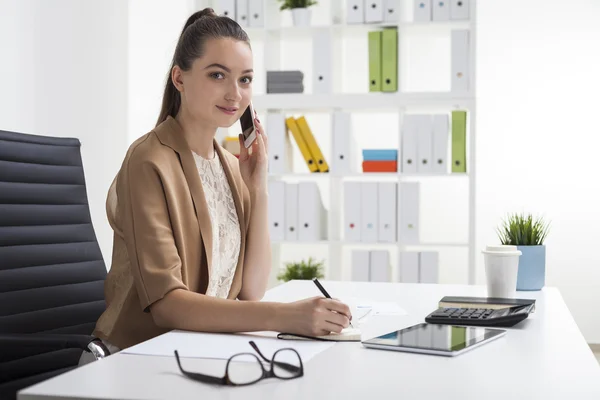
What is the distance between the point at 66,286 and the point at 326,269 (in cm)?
269

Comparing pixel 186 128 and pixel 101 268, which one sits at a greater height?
pixel 186 128

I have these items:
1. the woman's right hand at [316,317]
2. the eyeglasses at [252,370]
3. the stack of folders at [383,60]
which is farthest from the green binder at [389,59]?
the eyeglasses at [252,370]

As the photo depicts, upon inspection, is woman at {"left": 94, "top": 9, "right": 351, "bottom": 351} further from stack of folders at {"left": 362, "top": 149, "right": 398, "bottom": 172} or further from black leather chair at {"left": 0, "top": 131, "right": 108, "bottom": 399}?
stack of folders at {"left": 362, "top": 149, "right": 398, "bottom": 172}

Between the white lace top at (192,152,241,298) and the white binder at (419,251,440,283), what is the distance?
7.14ft

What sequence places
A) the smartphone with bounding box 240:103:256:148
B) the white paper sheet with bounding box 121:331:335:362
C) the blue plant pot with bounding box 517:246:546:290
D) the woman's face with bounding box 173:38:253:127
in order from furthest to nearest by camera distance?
the blue plant pot with bounding box 517:246:546:290, the smartphone with bounding box 240:103:256:148, the woman's face with bounding box 173:38:253:127, the white paper sheet with bounding box 121:331:335:362

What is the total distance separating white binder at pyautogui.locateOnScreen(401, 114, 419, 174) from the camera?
3895mm

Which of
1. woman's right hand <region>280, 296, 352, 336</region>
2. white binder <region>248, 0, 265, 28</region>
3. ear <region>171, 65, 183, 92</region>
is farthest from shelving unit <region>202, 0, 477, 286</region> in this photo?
woman's right hand <region>280, 296, 352, 336</region>

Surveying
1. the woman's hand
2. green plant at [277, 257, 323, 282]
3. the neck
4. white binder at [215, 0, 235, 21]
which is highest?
white binder at [215, 0, 235, 21]

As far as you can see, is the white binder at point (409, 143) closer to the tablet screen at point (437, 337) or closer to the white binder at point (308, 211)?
the white binder at point (308, 211)

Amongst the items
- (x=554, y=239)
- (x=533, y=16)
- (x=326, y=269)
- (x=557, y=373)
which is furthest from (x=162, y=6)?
(x=557, y=373)

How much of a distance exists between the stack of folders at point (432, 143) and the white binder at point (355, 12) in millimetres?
569

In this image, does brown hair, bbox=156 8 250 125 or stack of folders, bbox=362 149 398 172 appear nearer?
brown hair, bbox=156 8 250 125

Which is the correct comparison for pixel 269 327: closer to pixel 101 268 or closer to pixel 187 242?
pixel 187 242

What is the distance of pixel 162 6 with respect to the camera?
4.48 meters
